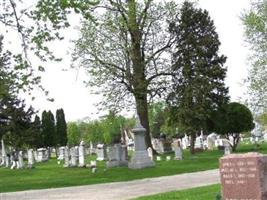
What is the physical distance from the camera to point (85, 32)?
137 feet

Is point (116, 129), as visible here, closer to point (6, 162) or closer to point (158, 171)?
point (6, 162)

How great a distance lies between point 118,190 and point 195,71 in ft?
91.4

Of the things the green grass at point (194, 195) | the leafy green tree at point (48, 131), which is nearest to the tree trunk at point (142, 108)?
the green grass at point (194, 195)

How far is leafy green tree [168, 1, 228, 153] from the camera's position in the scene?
45.8 m

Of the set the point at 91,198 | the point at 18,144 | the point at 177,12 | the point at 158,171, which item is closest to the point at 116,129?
the point at 18,144

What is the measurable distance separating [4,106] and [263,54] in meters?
27.0

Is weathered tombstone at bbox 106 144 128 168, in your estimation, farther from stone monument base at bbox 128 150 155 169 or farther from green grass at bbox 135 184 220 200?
green grass at bbox 135 184 220 200

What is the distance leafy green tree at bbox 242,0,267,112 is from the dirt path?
17378 millimetres

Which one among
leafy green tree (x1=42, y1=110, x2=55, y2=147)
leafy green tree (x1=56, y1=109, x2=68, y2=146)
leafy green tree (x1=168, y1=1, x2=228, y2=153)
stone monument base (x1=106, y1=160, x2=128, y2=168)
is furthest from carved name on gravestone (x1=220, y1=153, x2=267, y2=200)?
leafy green tree (x1=56, y1=109, x2=68, y2=146)

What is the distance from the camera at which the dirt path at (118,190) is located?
61.3 ft

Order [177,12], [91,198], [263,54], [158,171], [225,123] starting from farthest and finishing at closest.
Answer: [225,123] → [177,12] → [263,54] → [158,171] → [91,198]

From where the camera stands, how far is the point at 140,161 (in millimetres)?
30781

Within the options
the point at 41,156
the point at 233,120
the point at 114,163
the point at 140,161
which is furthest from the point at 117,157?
the point at 41,156

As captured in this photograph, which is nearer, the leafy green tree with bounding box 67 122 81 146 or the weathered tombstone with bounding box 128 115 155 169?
the weathered tombstone with bounding box 128 115 155 169
